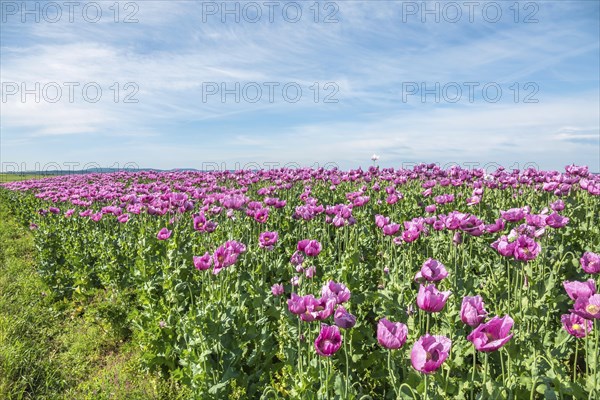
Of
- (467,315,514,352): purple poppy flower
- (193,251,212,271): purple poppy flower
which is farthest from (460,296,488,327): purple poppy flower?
(193,251,212,271): purple poppy flower

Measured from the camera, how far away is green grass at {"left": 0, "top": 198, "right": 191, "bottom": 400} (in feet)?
13.8

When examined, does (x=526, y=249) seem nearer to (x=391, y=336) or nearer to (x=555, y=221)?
(x=555, y=221)

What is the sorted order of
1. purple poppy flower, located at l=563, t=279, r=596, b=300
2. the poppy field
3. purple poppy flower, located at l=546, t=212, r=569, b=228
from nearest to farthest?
purple poppy flower, located at l=563, t=279, r=596, b=300 → the poppy field → purple poppy flower, located at l=546, t=212, r=569, b=228

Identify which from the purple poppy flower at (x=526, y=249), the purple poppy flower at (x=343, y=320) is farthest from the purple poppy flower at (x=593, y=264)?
the purple poppy flower at (x=343, y=320)

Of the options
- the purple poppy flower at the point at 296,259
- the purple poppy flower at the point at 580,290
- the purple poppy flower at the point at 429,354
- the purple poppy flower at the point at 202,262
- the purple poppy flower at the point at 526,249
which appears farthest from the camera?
the purple poppy flower at the point at 296,259

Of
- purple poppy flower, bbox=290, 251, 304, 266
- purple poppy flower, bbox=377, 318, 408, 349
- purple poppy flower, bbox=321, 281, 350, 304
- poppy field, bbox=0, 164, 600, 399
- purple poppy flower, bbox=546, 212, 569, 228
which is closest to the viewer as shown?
purple poppy flower, bbox=377, 318, 408, 349

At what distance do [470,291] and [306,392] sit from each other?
2165 mm

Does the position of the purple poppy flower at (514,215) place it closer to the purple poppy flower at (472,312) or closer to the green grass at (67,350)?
the purple poppy flower at (472,312)

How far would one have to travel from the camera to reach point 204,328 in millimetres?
3465

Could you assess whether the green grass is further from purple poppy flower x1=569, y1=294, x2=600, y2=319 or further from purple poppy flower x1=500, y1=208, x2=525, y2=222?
purple poppy flower x1=500, y1=208, x2=525, y2=222

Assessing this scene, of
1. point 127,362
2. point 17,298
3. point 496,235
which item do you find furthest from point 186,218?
point 496,235

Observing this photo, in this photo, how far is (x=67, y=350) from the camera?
5.27 m

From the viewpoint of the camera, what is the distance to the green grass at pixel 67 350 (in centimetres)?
421

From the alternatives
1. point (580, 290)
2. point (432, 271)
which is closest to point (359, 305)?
point (432, 271)
